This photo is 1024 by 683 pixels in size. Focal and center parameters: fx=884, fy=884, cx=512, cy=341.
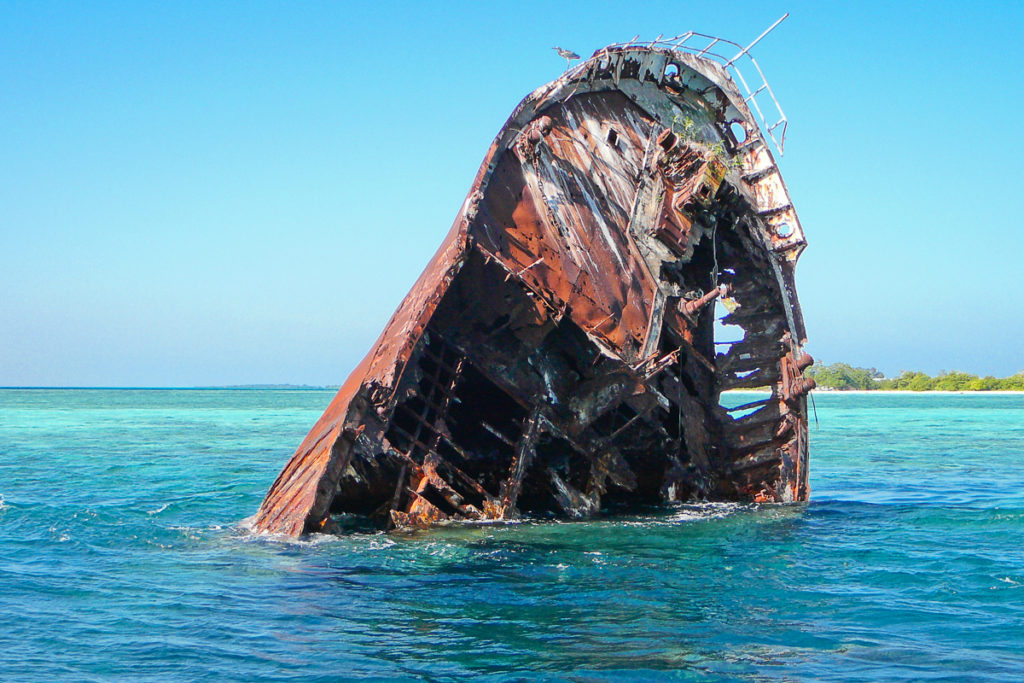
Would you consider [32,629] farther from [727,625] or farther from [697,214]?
[697,214]

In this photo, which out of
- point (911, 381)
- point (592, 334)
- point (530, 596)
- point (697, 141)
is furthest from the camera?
point (911, 381)

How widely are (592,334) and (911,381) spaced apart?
103603mm

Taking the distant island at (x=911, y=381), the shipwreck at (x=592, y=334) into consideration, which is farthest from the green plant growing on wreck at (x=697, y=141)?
the distant island at (x=911, y=381)

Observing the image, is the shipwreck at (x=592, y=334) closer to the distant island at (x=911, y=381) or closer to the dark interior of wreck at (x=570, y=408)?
the dark interior of wreck at (x=570, y=408)

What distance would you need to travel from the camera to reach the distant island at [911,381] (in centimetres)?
9394

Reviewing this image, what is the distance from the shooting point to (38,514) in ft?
37.7

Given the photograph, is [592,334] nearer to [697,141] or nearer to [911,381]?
[697,141]

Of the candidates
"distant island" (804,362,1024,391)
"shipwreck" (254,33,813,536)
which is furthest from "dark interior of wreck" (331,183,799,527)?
"distant island" (804,362,1024,391)

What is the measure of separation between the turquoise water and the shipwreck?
0.64m

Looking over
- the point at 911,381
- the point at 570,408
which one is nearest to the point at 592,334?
the point at 570,408

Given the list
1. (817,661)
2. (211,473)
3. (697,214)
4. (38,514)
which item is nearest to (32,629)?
(817,661)

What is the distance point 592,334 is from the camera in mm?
9750

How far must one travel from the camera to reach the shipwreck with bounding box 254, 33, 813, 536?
9344 millimetres

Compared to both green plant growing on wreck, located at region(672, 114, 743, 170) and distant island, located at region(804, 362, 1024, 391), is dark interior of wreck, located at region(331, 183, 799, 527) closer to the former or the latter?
green plant growing on wreck, located at region(672, 114, 743, 170)
